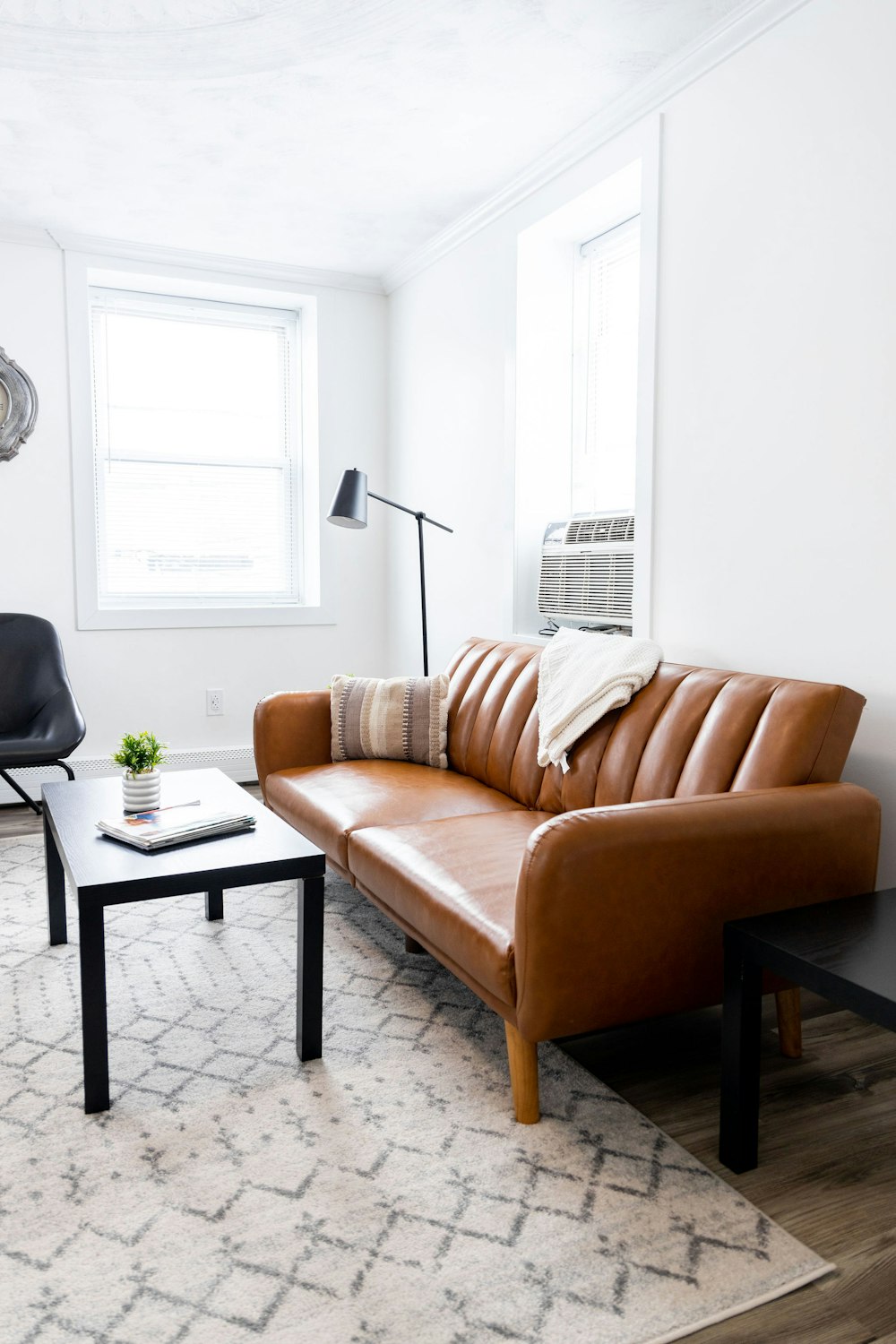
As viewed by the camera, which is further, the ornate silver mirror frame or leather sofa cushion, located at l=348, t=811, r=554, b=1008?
the ornate silver mirror frame

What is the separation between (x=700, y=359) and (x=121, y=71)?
6.12ft

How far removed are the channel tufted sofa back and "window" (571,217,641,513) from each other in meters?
0.80

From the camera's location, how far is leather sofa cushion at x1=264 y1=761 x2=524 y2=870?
2.64 m

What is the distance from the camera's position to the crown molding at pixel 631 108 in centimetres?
250

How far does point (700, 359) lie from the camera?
2.77 metres

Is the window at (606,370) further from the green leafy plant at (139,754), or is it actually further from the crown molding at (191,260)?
the green leafy plant at (139,754)

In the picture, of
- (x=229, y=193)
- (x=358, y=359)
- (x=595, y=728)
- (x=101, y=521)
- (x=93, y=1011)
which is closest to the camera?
(x=93, y=1011)

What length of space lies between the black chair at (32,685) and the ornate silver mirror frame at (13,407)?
723 millimetres

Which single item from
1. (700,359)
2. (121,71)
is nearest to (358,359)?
(121,71)

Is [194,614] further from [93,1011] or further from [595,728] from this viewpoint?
[93,1011]

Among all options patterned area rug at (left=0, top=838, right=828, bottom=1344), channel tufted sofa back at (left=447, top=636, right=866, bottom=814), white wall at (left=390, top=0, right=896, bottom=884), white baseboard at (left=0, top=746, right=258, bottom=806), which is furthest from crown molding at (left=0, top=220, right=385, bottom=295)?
patterned area rug at (left=0, top=838, right=828, bottom=1344)

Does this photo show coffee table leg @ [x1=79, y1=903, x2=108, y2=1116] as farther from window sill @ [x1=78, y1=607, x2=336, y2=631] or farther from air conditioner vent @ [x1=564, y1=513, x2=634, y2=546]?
window sill @ [x1=78, y1=607, x2=336, y2=631]

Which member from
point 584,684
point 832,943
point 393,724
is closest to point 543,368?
point 393,724

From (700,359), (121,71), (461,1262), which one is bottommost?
(461,1262)
